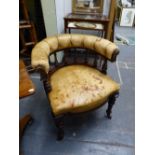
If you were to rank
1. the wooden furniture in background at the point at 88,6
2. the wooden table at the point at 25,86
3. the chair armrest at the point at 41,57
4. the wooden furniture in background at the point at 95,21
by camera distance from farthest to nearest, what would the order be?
1. the wooden furniture in background at the point at 88,6
2. the wooden furniture in background at the point at 95,21
3. the chair armrest at the point at 41,57
4. the wooden table at the point at 25,86

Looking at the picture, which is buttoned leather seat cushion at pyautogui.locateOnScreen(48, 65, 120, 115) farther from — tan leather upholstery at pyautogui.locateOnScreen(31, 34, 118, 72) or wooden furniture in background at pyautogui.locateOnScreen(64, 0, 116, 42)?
wooden furniture in background at pyautogui.locateOnScreen(64, 0, 116, 42)

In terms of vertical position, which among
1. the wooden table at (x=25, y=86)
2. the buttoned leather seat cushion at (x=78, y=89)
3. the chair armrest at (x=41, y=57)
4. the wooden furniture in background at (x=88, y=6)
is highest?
the wooden furniture in background at (x=88, y=6)

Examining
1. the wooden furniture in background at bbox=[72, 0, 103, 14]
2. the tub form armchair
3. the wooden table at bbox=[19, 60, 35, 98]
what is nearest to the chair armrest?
the tub form armchair

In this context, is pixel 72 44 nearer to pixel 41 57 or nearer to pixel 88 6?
pixel 41 57

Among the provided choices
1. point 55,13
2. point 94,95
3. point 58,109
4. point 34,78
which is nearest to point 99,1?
point 55,13

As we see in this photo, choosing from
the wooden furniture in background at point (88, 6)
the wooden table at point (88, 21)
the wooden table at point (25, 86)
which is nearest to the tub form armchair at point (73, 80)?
the wooden table at point (25, 86)

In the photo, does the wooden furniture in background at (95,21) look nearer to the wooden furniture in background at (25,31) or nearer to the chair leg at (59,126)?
the wooden furniture in background at (25,31)

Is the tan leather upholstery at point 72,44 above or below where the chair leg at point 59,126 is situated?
above

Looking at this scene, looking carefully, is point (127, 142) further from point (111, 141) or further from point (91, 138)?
point (91, 138)

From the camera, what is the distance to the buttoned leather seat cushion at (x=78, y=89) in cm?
110

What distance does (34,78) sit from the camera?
6.34ft

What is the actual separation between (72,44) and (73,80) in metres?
0.31

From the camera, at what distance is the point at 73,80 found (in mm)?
1251

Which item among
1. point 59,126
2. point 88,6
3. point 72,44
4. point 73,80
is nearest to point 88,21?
point 88,6
